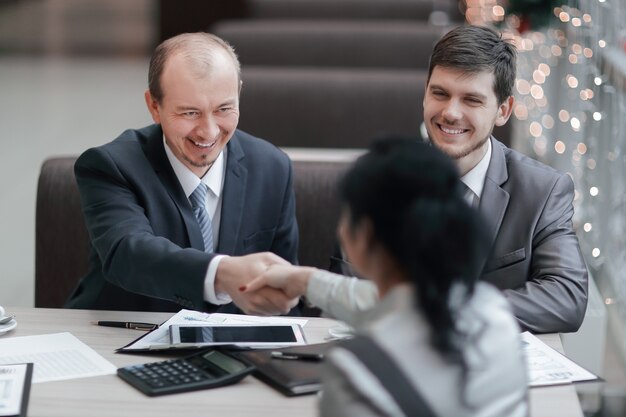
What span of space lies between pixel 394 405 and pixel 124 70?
29.3 feet

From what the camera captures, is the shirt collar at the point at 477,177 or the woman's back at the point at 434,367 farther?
the shirt collar at the point at 477,177

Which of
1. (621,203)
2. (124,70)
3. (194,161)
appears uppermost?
(194,161)

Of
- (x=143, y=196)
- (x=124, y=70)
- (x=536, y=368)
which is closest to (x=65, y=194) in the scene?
(x=143, y=196)

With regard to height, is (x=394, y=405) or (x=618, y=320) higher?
(x=394, y=405)

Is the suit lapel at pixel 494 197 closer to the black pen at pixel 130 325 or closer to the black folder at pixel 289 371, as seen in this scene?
the black folder at pixel 289 371

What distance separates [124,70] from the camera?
391 inches

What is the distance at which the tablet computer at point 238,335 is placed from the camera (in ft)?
7.22

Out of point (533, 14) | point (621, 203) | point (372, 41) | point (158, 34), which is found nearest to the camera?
point (621, 203)

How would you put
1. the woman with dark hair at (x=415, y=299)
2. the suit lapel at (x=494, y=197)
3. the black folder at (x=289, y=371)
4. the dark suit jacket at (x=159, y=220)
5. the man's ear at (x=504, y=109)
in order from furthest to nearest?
the man's ear at (x=504, y=109), the suit lapel at (x=494, y=197), the dark suit jacket at (x=159, y=220), the black folder at (x=289, y=371), the woman with dark hair at (x=415, y=299)

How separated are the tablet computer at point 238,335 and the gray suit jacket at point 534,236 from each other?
1.58ft

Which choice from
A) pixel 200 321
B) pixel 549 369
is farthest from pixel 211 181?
pixel 549 369

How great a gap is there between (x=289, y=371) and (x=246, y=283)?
23 centimetres

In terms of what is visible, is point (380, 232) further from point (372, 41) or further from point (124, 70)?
point (124, 70)

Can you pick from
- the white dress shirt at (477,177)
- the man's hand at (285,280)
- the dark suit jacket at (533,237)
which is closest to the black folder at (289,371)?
the man's hand at (285,280)
